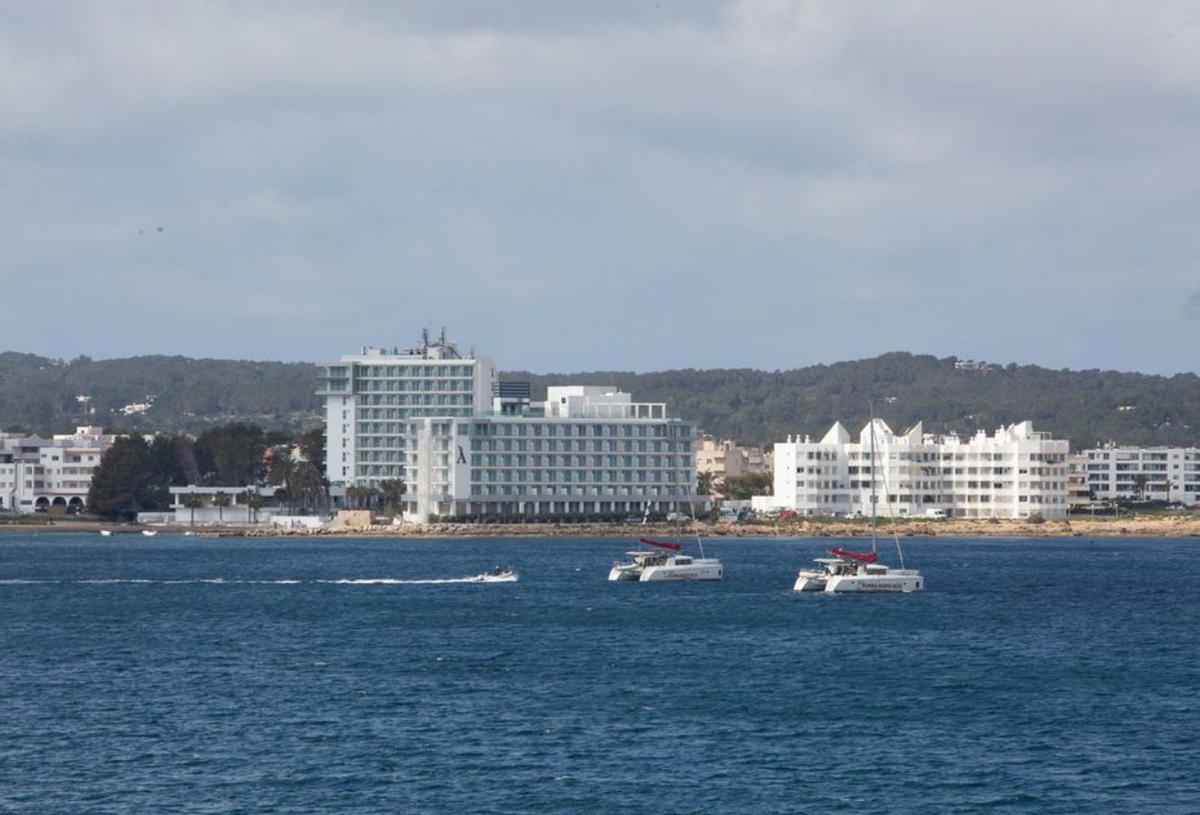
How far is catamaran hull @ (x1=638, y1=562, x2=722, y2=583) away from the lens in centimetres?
12119

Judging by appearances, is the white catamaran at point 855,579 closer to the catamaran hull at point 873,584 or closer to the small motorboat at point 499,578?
the catamaran hull at point 873,584

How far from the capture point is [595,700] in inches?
2438

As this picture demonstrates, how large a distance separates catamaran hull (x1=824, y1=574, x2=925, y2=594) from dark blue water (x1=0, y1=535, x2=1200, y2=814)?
2.10 meters

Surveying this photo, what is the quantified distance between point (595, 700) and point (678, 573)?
195 feet

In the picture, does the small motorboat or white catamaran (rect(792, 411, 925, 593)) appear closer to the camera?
white catamaran (rect(792, 411, 925, 593))

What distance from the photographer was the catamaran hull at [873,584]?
108 metres

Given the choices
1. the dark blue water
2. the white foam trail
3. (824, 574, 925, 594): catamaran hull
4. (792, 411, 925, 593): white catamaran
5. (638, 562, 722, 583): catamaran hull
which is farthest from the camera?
(638, 562, 722, 583): catamaran hull

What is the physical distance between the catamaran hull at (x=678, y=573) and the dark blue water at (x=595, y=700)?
583 centimetres

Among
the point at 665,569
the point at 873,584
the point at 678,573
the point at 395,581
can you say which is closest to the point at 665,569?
the point at 665,569

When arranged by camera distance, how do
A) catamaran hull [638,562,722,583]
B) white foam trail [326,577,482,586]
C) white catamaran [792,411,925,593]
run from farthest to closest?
catamaran hull [638,562,722,583] < white foam trail [326,577,482,586] < white catamaran [792,411,925,593]

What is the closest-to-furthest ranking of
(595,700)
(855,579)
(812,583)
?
(595,700) < (855,579) < (812,583)

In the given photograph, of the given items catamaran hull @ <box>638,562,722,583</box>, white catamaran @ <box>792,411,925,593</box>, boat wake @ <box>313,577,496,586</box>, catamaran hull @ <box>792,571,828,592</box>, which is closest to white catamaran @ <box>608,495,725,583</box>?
catamaran hull @ <box>638,562,722,583</box>

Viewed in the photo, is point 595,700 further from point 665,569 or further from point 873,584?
point 665,569

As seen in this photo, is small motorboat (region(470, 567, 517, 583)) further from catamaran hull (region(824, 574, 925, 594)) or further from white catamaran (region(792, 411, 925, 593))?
catamaran hull (region(824, 574, 925, 594))
